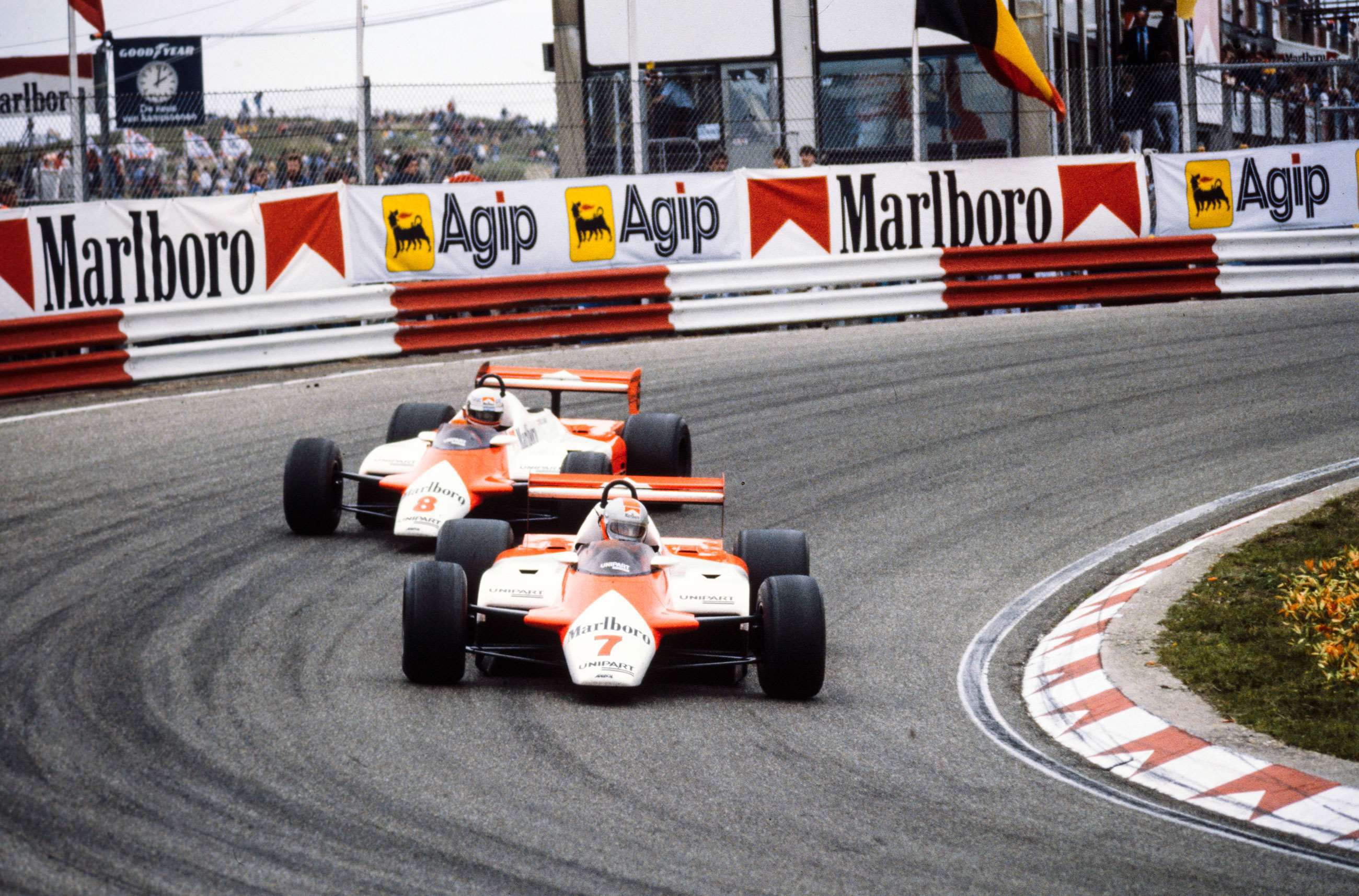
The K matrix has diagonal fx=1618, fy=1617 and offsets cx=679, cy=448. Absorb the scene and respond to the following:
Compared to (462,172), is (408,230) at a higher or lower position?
lower

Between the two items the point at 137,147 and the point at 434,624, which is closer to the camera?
the point at 434,624

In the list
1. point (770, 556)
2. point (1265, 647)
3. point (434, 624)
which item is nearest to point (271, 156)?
point (770, 556)

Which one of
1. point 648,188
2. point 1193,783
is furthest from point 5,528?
point 648,188

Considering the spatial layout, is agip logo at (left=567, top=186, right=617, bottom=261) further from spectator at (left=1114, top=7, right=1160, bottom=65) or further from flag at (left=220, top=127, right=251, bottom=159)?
spectator at (left=1114, top=7, right=1160, bottom=65)

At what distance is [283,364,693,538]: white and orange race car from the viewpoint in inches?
363

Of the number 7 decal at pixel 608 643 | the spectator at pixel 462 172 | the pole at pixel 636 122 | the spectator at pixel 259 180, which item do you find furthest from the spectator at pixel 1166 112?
the number 7 decal at pixel 608 643

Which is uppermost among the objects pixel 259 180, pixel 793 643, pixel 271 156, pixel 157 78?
pixel 157 78

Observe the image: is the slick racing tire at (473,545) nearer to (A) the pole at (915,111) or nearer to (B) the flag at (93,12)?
(A) the pole at (915,111)

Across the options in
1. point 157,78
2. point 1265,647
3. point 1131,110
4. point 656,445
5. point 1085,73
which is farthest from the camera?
point 157,78

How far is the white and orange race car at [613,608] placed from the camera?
22.1 feet

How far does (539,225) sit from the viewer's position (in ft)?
53.6

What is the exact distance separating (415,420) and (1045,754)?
552 centimetres

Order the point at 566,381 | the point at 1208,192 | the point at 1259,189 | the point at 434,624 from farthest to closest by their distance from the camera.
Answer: the point at 1259,189, the point at 1208,192, the point at 566,381, the point at 434,624

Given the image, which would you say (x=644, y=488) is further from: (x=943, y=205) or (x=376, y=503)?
(x=943, y=205)
